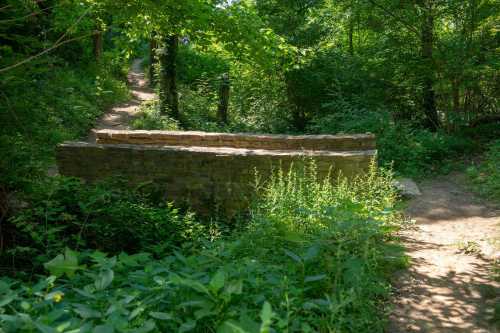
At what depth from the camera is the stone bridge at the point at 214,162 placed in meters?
6.65

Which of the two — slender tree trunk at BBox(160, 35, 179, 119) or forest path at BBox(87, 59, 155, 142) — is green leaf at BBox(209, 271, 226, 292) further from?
slender tree trunk at BBox(160, 35, 179, 119)

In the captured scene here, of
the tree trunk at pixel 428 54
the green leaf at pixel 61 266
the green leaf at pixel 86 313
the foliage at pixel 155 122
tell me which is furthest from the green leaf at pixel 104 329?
the foliage at pixel 155 122

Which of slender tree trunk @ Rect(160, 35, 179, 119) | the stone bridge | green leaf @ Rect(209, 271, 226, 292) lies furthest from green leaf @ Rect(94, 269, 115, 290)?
slender tree trunk @ Rect(160, 35, 179, 119)

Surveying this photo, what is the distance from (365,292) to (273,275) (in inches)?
30.1

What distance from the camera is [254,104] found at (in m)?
15.2

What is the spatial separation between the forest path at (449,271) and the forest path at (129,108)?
991cm


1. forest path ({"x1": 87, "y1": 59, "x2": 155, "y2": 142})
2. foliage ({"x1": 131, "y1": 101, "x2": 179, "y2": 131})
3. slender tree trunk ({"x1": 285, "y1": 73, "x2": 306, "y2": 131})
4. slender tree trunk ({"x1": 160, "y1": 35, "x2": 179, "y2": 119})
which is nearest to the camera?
foliage ({"x1": 131, "y1": 101, "x2": 179, "y2": 131})

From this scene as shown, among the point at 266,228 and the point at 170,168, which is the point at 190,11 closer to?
the point at 170,168

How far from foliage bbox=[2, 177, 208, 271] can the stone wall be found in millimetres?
2184

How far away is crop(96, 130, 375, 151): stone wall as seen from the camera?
309 inches

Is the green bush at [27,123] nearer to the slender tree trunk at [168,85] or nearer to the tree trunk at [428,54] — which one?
the slender tree trunk at [168,85]

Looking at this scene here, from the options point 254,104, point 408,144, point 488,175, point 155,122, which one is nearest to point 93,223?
point 488,175

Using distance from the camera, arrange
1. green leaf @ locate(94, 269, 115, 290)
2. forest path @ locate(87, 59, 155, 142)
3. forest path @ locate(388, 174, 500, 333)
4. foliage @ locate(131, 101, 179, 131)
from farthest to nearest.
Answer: forest path @ locate(87, 59, 155, 142), foliage @ locate(131, 101, 179, 131), forest path @ locate(388, 174, 500, 333), green leaf @ locate(94, 269, 115, 290)

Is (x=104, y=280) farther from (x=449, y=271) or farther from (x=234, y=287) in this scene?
(x=449, y=271)
